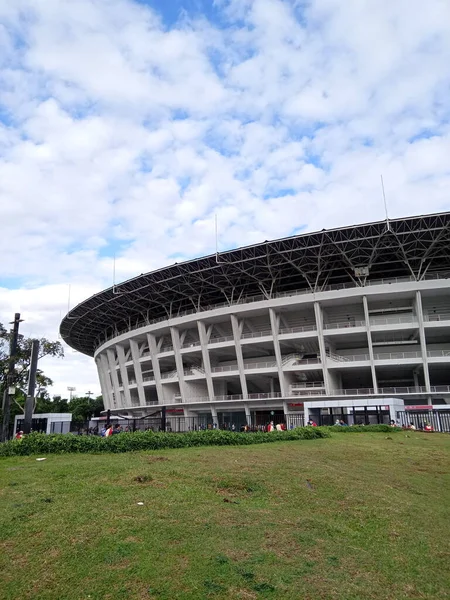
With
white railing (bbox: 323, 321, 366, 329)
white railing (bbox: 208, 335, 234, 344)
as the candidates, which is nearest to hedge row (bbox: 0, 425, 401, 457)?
white railing (bbox: 323, 321, 366, 329)

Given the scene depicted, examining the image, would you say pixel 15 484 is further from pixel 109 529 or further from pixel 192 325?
pixel 192 325

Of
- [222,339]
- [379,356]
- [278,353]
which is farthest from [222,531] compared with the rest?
[222,339]

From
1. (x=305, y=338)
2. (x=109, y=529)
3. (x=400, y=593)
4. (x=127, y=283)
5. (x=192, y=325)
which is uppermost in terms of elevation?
(x=127, y=283)

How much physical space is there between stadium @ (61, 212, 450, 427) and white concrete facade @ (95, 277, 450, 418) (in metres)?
0.14

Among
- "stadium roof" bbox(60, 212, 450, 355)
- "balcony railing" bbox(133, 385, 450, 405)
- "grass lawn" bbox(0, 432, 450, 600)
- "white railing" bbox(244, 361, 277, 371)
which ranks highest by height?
"stadium roof" bbox(60, 212, 450, 355)

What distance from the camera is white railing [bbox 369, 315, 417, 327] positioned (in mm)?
46478

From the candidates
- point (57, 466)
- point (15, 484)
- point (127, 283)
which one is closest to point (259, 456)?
point (57, 466)

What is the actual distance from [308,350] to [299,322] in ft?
11.5

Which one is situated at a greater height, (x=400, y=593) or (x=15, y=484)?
(x=15, y=484)

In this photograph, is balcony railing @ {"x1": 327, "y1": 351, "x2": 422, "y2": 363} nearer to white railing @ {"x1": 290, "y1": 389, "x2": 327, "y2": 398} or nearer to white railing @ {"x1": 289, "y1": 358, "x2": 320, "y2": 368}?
white railing @ {"x1": 289, "y1": 358, "x2": 320, "y2": 368}

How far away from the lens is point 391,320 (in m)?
47.7

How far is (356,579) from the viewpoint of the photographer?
6551 millimetres

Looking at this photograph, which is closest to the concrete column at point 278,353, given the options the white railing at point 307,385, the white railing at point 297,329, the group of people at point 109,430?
the white railing at point 297,329

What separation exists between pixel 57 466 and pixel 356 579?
33.7 feet
